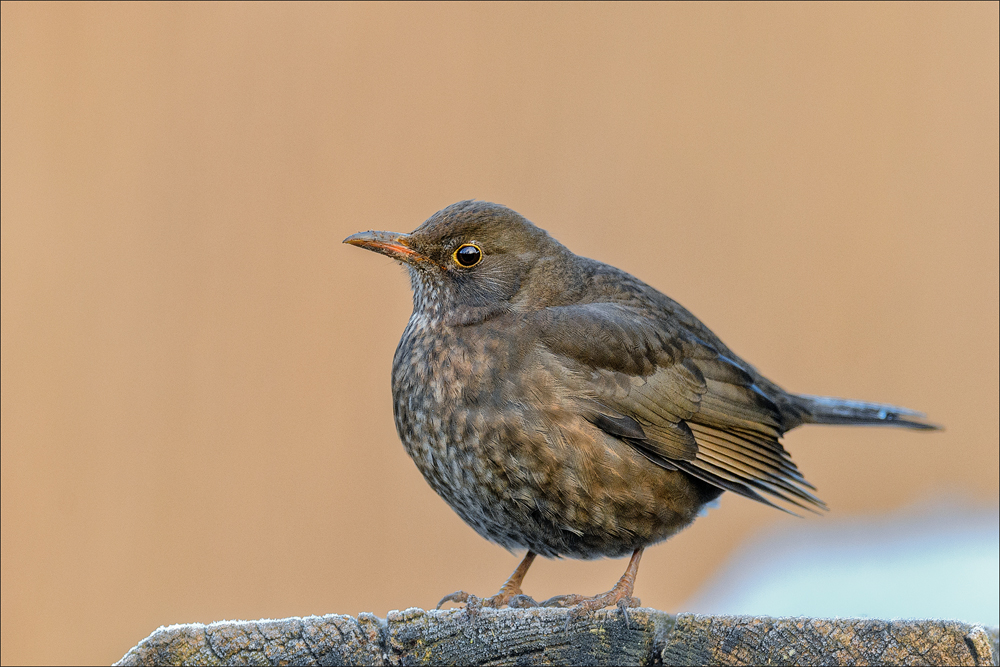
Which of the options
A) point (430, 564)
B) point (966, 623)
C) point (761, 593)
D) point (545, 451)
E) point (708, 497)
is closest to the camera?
point (966, 623)

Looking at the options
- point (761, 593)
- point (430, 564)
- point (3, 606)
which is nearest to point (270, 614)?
point (430, 564)

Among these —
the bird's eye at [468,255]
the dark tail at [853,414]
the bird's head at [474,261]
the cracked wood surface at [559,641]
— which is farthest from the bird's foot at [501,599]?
the dark tail at [853,414]

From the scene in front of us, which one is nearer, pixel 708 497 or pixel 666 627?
pixel 666 627

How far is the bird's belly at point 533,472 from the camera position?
3.05 metres

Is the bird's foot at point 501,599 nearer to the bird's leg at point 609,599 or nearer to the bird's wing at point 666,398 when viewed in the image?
the bird's leg at point 609,599

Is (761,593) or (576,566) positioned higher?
(761,593)

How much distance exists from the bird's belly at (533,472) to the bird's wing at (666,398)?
88mm

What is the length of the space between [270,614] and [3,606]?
1363 mm

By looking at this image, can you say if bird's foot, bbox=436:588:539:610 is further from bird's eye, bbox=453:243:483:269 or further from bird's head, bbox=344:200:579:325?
bird's eye, bbox=453:243:483:269

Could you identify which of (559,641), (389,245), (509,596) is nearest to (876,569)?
(509,596)

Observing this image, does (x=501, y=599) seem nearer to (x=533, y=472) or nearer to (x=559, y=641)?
(x=533, y=472)

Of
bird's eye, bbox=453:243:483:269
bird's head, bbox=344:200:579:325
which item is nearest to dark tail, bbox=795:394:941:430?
bird's head, bbox=344:200:579:325

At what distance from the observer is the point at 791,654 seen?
70.2 inches

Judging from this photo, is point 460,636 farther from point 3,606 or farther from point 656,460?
point 3,606
